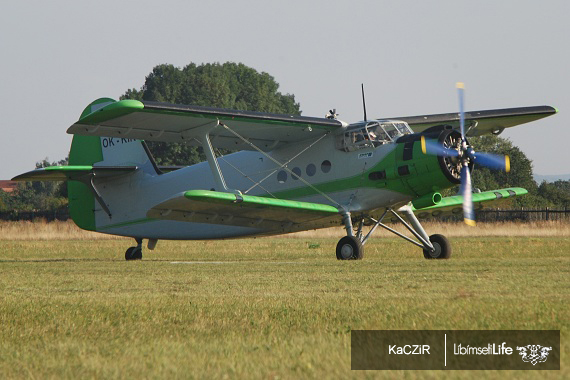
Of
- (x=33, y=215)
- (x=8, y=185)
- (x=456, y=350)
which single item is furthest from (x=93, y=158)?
(x=8, y=185)

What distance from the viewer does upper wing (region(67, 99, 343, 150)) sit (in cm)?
1770

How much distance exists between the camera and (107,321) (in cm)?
851

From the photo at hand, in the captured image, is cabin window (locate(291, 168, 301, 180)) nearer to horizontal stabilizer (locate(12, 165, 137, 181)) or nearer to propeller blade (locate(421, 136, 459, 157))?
propeller blade (locate(421, 136, 459, 157))

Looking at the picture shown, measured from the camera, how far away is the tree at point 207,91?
257ft

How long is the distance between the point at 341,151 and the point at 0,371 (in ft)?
47.6

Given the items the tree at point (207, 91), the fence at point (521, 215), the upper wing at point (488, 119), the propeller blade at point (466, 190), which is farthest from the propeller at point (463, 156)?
the tree at point (207, 91)

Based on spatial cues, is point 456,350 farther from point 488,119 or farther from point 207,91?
point 207,91

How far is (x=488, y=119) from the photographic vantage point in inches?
875

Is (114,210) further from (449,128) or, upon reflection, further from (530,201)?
(530,201)

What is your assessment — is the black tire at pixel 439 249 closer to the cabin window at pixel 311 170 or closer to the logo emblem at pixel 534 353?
the cabin window at pixel 311 170

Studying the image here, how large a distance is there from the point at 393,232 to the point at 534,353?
13.5 meters

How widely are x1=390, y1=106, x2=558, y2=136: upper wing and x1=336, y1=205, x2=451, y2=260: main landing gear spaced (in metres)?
2.65

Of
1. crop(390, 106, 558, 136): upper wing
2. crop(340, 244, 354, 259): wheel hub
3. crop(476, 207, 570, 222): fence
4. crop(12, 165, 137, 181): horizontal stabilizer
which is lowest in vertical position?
crop(340, 244, 354, 259): wheel hub

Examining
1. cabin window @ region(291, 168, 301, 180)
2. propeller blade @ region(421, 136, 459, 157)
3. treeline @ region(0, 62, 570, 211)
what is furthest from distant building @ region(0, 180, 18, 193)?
propeller blade @ region(421, 136, 459, 157)
